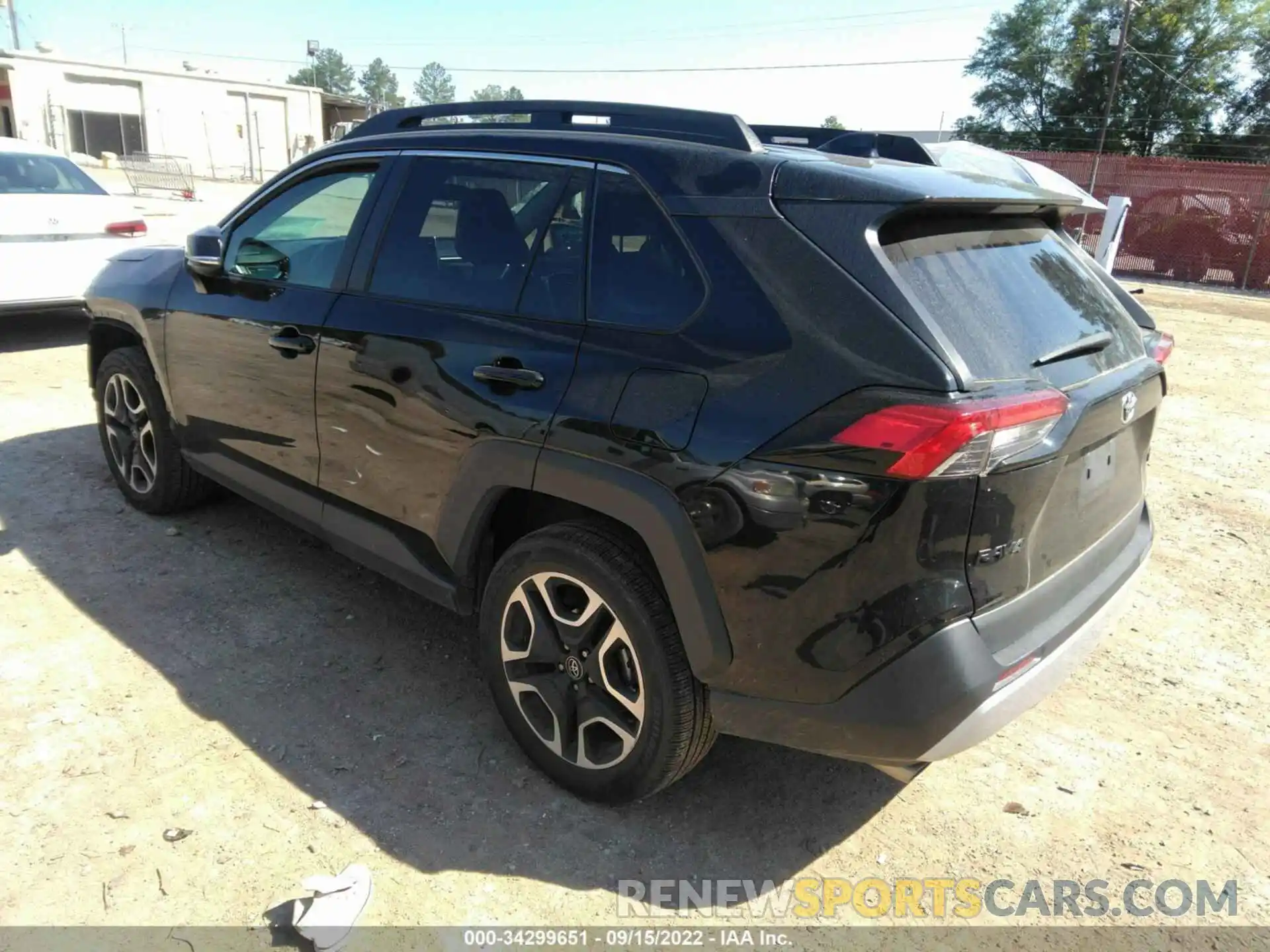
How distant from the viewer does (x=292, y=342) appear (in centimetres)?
337

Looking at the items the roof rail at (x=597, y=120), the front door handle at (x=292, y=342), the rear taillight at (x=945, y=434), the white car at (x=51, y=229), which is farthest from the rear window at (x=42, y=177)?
the rear taillight at (x=945, y=434)

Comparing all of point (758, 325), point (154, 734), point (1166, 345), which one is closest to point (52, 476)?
point (154, 734)

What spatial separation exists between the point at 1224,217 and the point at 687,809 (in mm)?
21107

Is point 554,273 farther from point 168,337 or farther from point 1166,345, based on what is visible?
point 168,337

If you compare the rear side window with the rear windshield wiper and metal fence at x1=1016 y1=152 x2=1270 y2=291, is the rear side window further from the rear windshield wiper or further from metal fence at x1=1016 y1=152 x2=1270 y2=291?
metal fence at x1=1016 y1=152 x2=1270 y2=291

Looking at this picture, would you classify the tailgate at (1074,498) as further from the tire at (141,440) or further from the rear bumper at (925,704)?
the tire at (141,440)

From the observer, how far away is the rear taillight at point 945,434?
6.35 feet

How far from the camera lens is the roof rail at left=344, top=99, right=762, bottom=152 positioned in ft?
8.09

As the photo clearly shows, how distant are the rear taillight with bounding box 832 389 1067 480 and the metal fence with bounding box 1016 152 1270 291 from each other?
1867 centimetres

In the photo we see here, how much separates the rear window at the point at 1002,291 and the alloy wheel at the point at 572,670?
115cm

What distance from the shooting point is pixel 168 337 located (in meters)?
4.08

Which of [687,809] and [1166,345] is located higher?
[1166,345]

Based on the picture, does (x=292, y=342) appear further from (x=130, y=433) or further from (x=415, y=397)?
(x=130, y=433)

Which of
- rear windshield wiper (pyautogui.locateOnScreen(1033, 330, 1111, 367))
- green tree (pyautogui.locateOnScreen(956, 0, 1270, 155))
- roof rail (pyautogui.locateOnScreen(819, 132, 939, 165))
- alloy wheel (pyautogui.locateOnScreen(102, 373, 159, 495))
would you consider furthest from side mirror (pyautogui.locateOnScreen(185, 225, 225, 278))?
green tree (pyautogui.locateOnScreen(956, 0, 1270, 155))
